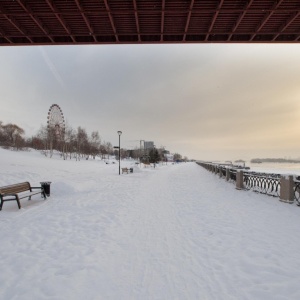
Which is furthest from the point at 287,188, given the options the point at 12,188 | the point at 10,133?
the point at 10,133

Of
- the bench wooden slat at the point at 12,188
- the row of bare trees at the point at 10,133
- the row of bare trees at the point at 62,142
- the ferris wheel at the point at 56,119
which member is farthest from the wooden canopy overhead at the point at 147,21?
the row of bare trees at the point at 10,133

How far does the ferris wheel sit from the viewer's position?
5435 centimetres

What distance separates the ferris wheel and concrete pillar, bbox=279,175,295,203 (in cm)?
5473

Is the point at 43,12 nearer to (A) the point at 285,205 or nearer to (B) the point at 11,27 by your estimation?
(B) the point at 11,27

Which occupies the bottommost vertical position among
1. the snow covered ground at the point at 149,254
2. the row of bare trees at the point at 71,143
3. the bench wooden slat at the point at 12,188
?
the snow covered ground at the point at 149,254

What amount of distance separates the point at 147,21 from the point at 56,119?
5280 cm

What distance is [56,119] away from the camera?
57.7 meters

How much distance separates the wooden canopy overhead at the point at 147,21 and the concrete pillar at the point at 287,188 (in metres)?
7.11

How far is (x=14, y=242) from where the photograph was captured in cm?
472

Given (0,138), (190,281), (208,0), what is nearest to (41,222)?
(190,281)

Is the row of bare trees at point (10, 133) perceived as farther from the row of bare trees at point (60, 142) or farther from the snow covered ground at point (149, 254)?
the snow covered ground at point (149, 254)

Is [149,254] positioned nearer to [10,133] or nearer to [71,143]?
[71,143]

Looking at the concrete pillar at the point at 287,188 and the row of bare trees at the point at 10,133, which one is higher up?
the row of bare trees at the point at 10,133

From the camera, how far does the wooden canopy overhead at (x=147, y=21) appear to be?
30.9 feet
